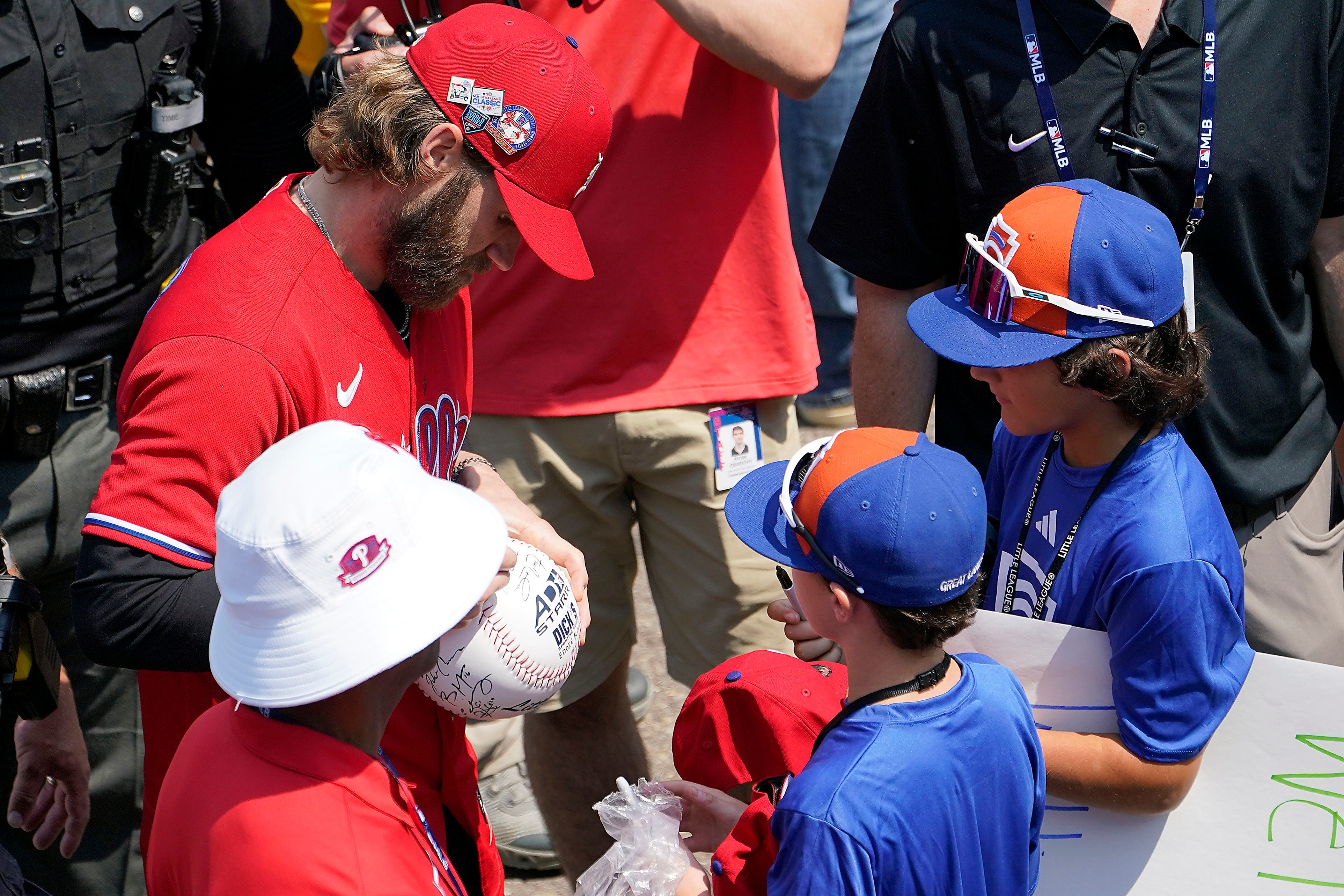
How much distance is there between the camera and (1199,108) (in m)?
2.45

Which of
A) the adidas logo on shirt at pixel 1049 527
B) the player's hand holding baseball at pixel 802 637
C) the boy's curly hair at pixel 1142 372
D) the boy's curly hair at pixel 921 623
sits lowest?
the player's hand holding baseball at pixel 802 637

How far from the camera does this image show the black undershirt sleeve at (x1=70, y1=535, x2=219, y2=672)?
1956mm

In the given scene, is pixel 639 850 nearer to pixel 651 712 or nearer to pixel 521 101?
pixel 521 101

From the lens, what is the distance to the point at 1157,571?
2.02m

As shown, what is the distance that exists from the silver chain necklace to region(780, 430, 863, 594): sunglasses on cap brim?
0.82 metres

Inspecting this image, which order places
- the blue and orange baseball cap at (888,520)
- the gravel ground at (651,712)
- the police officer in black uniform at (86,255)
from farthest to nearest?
the gravel ground at (651,712)
the police officer in black uniform at (86,255)
the blue and orange baseball cap at (888,520)

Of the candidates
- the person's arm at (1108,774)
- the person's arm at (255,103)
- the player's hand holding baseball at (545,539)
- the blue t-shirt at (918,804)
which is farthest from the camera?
the person's arm at (255,103)

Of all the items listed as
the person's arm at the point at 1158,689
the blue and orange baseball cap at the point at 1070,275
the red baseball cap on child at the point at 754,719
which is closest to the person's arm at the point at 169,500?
the red baseball cap on child at the point at 754,719

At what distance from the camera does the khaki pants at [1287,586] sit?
8.61 ft

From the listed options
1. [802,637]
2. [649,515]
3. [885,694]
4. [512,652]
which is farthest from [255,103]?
[885,694]

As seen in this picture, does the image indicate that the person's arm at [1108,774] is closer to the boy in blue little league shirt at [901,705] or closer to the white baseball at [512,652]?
the boy in blue little league shirt at [901,705]

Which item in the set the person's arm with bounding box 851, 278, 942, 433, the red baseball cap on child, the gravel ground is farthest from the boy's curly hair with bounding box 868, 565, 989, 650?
the gravel ground

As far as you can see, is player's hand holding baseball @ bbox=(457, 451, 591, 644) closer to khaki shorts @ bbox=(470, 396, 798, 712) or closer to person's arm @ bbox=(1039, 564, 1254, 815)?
khaki shorts @ bbox=(470, 396, 798, 712)

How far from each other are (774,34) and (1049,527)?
1.35 metres
